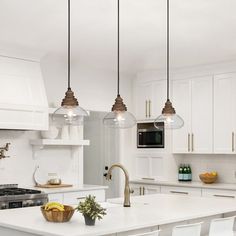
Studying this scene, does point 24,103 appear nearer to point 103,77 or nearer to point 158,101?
point 103,77

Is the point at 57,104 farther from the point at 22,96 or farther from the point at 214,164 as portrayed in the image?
the point at 214,164

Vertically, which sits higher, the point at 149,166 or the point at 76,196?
the point at 149,166

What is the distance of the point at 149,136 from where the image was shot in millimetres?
7848

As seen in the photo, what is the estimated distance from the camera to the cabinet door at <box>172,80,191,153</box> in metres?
7.38

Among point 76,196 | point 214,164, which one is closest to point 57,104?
point 76,196

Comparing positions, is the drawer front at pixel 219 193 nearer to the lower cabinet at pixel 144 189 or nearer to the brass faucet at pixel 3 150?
the lower cabinet at pixel 144 189

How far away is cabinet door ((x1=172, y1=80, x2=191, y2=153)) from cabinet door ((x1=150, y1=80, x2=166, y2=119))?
0.19 meters

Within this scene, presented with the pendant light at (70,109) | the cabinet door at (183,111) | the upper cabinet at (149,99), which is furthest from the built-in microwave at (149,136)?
the pendant light at (70,109)

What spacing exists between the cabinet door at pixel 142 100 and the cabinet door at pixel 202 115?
856mm

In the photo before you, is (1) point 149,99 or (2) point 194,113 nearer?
(2) point 194,113

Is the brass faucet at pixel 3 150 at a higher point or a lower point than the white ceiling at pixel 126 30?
lower

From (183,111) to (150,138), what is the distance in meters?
0.76

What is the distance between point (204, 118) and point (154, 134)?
97 centimetres

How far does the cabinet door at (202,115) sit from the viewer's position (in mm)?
7094
